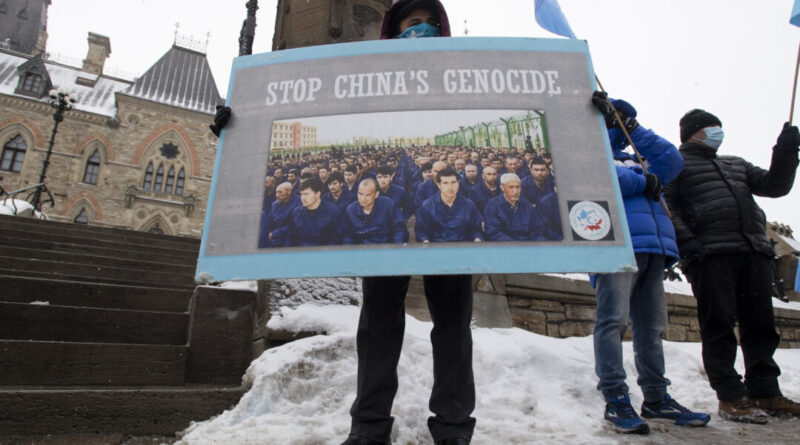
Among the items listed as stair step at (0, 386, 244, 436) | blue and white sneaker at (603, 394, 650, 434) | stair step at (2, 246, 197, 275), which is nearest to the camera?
stair step at (0, 386, 244, 436)

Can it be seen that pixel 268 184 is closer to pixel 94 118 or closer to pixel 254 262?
pixel 254 262

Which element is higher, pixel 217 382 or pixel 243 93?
pixel 243 93

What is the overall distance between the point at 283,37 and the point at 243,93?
2.51 metres

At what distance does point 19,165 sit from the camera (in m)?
25.8

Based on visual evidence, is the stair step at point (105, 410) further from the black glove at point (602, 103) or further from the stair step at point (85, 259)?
the stair step at point (85, 259)

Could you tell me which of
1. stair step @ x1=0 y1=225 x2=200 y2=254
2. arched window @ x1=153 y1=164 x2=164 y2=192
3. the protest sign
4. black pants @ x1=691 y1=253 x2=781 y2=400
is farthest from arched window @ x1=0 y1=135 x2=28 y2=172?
black pants @ x1=691 y1=253 x2=781 y2=400

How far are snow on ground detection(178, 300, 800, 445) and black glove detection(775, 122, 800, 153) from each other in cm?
179

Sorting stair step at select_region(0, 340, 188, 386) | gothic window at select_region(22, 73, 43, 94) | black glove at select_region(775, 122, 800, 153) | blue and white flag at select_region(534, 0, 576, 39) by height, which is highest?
gothic window at select_region(22, 73, 43, 94)

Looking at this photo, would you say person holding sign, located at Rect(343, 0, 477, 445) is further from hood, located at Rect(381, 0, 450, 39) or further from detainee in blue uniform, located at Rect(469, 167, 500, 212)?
hood, located at Rect(381, 0, 450, 39)

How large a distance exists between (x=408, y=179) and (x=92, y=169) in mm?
30947

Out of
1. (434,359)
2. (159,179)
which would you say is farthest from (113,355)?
(159,179)

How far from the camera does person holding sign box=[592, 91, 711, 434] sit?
8.13ft

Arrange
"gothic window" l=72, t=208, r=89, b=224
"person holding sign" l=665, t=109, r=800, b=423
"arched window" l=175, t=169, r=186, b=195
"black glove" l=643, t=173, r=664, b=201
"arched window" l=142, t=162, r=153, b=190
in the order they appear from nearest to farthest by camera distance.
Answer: "black glove" l=643, t=173, r=664, b=201 → "person holding sign" l=665, t=109, r=800, b=423 → "gothic window" l=72, t=208, r=89, b=224 → "arched window" l=142, t=162, r=153, b=190 → "arched window" l=175, t=169, r=186, b=195

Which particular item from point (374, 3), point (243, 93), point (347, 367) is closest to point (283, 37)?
point (374, 3)
